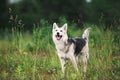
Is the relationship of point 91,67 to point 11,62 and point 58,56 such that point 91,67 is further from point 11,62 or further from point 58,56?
point 11,62

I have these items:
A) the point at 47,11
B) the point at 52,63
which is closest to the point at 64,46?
the point at 52,63

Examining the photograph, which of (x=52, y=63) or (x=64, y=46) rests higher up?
(x=64, y=46)

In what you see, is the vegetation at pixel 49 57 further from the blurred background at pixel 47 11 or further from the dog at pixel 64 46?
the blurred background at pixel 47 11

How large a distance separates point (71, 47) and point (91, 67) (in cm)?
75

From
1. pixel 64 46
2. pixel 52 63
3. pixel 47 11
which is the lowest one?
pixel 52 63

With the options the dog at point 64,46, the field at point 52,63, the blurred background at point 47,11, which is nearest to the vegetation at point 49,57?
the field at point 52,63

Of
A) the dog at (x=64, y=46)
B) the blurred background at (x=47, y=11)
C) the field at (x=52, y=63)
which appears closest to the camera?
the field at (x=52, y=63)

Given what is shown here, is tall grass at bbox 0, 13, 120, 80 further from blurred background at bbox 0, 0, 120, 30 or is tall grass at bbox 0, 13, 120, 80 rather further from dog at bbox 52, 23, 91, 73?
blurred background at bbox 0, 0, 120, 30

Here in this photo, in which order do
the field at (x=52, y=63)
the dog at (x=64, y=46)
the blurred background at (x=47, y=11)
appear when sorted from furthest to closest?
the blurred background at (x=47, y=11) → the dog at (x=64, y=46) → the field at (x=52, y=63)

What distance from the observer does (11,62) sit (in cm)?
1113

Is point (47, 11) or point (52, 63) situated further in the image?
point (47, 11)

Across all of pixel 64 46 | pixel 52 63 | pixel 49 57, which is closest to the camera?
pixel 64 46

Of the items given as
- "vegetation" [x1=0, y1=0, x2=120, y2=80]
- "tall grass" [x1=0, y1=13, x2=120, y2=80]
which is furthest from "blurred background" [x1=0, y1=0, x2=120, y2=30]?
"tall grass" [x1=0, y1=13, x2=120, y2=80]

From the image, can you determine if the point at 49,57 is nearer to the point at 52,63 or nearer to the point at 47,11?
the point at 52,63
